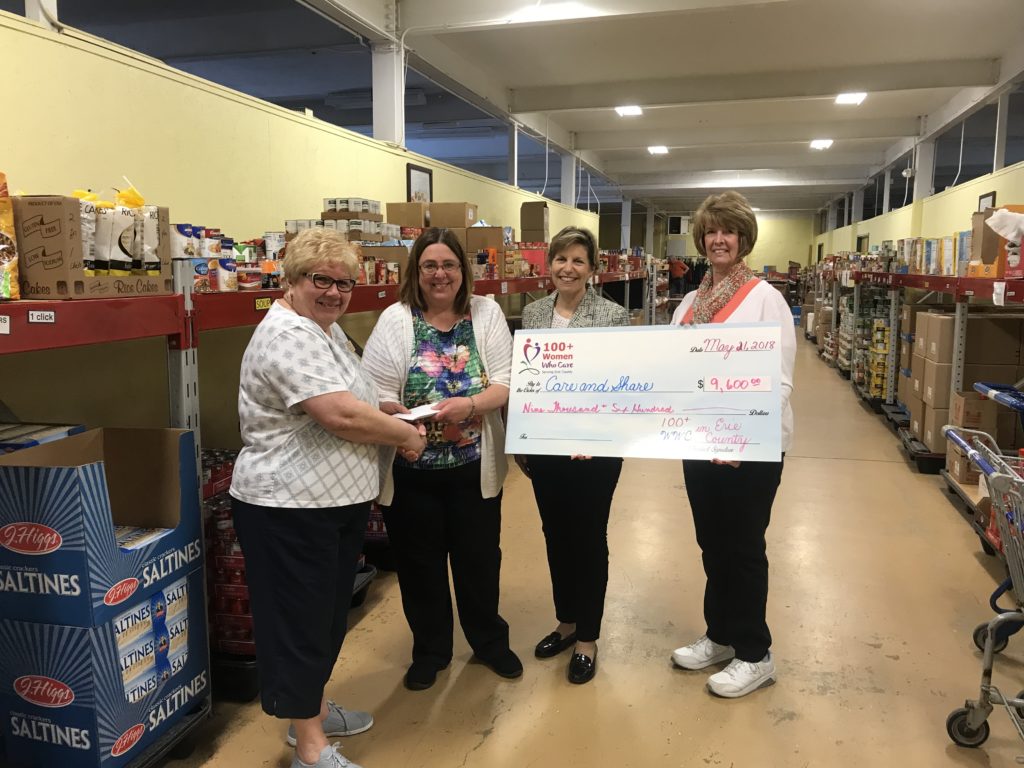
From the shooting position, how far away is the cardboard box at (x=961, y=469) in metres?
4.39

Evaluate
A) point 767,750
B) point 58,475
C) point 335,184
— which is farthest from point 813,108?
point 58,475

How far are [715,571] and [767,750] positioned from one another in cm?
58

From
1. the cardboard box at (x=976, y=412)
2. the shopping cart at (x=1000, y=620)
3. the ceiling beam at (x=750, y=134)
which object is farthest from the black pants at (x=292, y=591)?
the ceiling beam at (x=750, y=134)

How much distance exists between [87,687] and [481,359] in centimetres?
140

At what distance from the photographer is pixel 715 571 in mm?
2621

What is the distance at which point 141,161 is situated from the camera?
307 centimetres

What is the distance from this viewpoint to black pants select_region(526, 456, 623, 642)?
8.20ft

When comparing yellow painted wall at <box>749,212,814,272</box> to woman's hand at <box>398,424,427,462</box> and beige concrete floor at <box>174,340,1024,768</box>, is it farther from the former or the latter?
woman's hand at <box>398,424,427,462</box>

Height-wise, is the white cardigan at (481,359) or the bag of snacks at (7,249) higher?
the bag of snacks at (7,249)

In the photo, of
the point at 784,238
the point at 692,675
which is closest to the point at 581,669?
the point at 692,675

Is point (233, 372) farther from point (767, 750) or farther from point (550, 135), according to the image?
point (550, 135)

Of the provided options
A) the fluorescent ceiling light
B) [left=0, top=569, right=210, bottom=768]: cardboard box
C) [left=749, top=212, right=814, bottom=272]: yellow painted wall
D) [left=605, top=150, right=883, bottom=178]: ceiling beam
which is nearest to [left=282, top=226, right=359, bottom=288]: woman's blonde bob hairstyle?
[left=0, top=569, right=210, bottom=768]: cardboard box

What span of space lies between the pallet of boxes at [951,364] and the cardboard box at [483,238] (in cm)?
306

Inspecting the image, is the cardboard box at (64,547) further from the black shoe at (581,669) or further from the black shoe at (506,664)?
the black shoe at (581,669)
